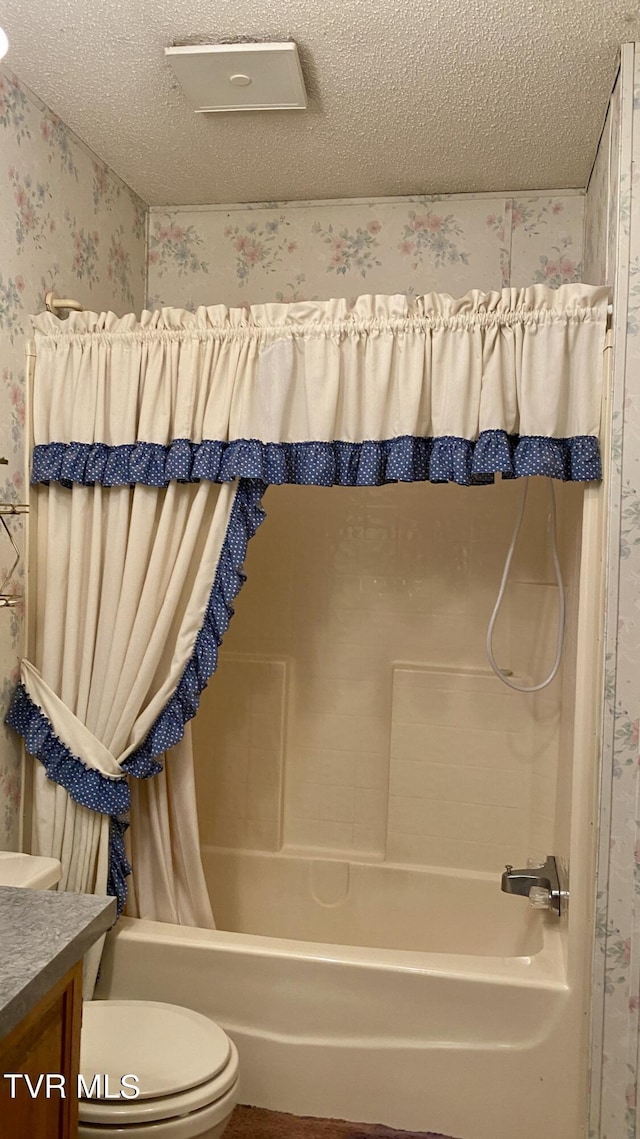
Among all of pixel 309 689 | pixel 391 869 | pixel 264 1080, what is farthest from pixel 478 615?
pixel 264 1080

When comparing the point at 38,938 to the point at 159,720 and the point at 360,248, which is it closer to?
the point at 159,720

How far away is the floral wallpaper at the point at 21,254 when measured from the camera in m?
2.03

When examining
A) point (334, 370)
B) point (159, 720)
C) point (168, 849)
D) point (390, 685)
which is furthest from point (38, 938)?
point (390, 685)

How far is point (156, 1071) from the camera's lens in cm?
161

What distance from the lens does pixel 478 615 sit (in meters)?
2.84

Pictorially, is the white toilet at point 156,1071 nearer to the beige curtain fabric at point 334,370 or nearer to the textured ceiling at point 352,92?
the beige curtain fabric at point 334,370

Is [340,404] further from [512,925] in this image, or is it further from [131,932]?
[512,925]

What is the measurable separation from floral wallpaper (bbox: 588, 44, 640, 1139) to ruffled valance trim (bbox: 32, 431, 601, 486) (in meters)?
0.11

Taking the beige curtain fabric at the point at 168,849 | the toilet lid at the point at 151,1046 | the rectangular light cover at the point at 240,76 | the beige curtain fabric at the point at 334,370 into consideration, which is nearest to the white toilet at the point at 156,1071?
the toilet lid at the point at 151,1046

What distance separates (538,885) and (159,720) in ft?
3.35

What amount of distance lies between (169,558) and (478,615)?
117 cm

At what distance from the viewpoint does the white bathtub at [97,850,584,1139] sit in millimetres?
1910

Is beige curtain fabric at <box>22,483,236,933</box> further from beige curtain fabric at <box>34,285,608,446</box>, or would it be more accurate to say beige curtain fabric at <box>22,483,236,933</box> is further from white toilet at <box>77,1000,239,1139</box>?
white toilet at <box>77,1000,239,1139</box>

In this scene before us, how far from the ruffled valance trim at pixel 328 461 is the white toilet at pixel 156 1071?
1.17 metres
